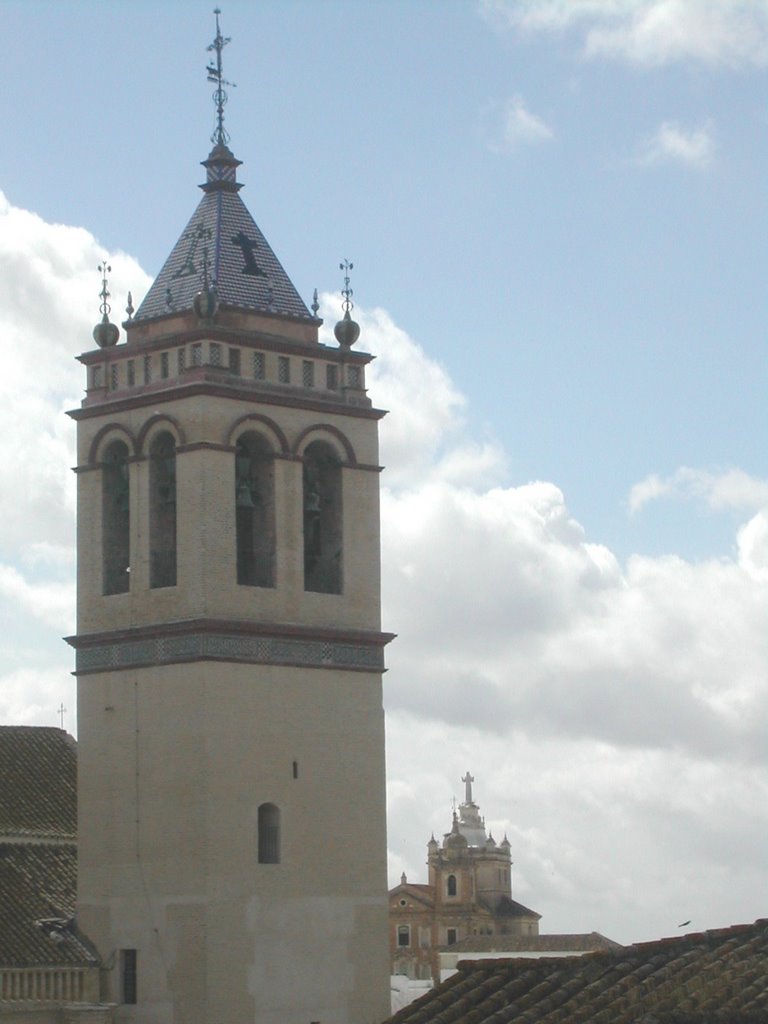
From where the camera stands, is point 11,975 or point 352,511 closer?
point 11,975

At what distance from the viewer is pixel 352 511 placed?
3759cm

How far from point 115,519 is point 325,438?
3.24m

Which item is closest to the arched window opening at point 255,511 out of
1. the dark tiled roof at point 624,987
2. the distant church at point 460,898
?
the dark tiled roof at point 624,987

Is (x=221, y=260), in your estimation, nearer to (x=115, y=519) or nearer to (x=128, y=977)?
(x=115, y=519)

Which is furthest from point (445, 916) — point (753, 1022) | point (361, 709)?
point (753, 1022)

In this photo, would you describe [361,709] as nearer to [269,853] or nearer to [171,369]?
[269,853]

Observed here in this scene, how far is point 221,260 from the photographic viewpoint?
37156mm

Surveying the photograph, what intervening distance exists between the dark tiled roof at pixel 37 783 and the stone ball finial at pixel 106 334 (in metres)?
6.41

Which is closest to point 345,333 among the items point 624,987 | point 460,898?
point 624,987

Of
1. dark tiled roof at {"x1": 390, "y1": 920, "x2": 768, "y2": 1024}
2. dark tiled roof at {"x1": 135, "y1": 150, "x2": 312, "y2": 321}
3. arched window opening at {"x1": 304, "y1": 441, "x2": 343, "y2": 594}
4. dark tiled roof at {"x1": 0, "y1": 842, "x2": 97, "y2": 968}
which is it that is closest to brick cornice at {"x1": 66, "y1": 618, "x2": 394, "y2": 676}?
arched window opening at {"x1": 304, "y1": 441, "x2": 343, "y2": 594}

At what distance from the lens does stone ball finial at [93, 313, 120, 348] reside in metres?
37.7

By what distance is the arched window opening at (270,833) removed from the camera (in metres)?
35.5

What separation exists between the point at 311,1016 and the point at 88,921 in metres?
3.38

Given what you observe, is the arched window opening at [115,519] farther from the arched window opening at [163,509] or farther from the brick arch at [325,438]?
the brick arch at [325,438]
